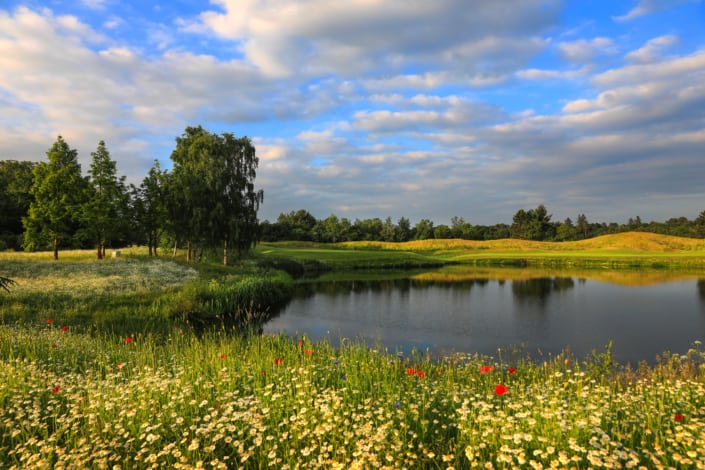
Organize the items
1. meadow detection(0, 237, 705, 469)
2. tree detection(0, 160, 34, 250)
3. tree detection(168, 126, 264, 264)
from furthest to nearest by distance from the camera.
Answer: tree detection(0, 160, 34, 250) → tree detection(168, 126, 264, 264) → meadow detection(0, 237, 705, 469)

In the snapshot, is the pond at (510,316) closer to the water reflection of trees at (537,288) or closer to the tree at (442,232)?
the water reflection of trees at (537,288)

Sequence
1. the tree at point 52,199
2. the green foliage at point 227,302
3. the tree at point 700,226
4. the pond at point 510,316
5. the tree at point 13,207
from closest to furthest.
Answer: the pond at point 510,316
the green foliage at point 227,302
the tree at point 52,199
the tree at point 13,207
the tree at point 700,226

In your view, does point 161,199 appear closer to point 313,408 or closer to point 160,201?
point 160,201

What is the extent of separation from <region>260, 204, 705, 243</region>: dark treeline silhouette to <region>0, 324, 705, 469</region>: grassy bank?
10502cm

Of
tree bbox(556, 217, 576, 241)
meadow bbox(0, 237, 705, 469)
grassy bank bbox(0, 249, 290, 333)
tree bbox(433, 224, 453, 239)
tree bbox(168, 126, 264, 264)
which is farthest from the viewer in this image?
tree bbox(433, 224, 453, 239)

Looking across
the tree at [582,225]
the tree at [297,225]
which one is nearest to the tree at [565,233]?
the tree at [582,225]

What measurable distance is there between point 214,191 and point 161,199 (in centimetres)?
695

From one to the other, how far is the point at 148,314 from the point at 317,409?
16.6 meters

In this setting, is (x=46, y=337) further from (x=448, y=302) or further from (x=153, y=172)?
(x=153, y=172)

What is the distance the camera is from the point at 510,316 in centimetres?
2420

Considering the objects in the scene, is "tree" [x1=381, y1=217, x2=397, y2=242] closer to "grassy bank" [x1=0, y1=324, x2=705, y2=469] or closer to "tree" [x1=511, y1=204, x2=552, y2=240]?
"tree" [x1=511, y1=204, x2=552, y2=240]

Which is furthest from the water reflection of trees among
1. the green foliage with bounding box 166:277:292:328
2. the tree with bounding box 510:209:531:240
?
the tree with bounding box 510:209:531:240

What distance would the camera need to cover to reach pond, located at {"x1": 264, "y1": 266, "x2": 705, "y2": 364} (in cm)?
1761

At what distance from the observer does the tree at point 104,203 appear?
3428 cm
